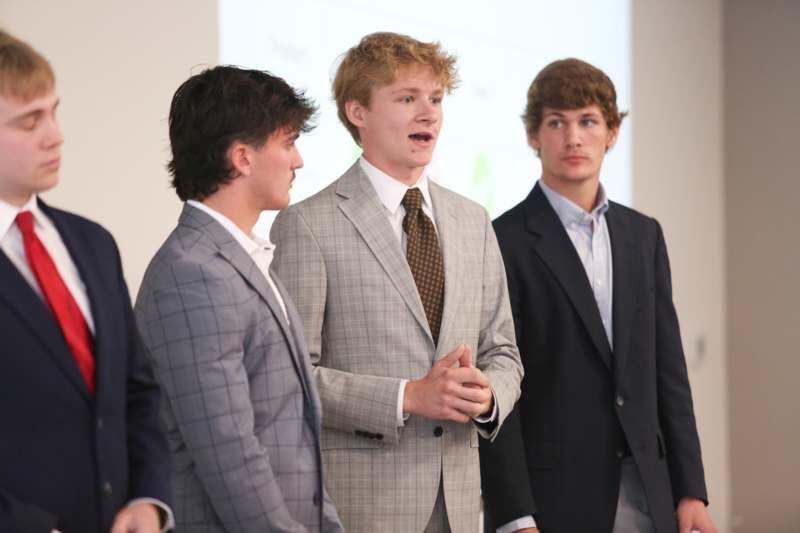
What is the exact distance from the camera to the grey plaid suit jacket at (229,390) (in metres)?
1.72

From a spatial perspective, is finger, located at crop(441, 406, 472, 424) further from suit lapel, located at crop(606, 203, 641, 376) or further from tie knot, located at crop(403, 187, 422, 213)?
suit lapel, located at crop(606, 203, 641, 376)

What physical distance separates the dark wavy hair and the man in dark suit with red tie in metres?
0.33

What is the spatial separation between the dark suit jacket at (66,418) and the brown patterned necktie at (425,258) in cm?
78

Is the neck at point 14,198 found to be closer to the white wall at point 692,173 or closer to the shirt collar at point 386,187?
the shirt collar at point 386,187

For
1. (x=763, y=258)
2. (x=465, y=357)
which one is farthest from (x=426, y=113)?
(x=763, y=258)

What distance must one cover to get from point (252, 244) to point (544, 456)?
102cm

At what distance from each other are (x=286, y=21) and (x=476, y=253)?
1.37 m

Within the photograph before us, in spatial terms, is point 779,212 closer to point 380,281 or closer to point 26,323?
point 380,281

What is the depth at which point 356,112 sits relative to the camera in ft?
7.73

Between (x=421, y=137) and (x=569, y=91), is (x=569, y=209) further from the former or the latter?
(x=421, y=137)

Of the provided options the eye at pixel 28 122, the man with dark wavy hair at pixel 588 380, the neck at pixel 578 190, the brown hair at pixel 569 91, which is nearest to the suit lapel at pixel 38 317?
the eye at pixel 28 122

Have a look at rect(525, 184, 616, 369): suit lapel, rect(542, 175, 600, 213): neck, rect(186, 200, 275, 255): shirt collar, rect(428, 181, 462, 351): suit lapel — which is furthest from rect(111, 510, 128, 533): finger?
rect(542, 175, 600, 213): neck

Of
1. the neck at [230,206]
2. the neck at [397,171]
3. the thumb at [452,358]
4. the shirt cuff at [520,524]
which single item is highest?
the neck at [397,171]

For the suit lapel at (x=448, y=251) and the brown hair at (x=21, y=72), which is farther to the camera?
the suit lapel at (x=448, y=251)
